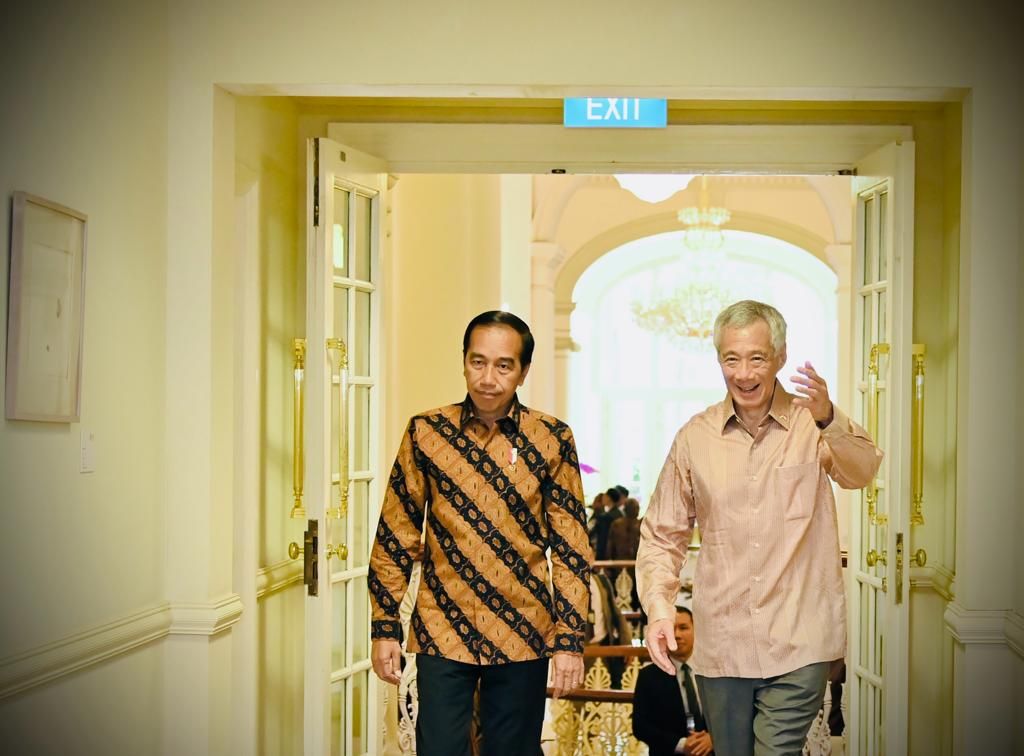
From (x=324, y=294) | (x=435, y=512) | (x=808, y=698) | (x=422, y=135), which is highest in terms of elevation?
(x=422, y=135)

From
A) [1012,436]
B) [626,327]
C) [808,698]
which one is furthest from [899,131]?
[626,327]

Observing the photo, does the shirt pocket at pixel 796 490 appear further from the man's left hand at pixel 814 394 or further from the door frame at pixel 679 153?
the door frame at pixel 679 153

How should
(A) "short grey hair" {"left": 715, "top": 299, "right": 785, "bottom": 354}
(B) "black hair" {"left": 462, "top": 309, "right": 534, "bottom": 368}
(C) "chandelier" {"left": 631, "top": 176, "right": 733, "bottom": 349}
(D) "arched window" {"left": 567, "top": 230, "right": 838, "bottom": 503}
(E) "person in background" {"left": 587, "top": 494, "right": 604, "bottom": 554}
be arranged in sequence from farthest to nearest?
(D) "arched window" {"left": 567, "top": 230, "right": 838, "bottom": 503}
(C) "chandelier" {"left": 631, "top": 176, "right": 733, "bottom": 349}
(E) "person in background" {"left": 587, "top": 494, "right": 604, "bottom": 554}
(B) "black hair" {"left": 462, "top": 309, "right": 534, "bottom": 368}
(A) "short grey hair" {"left": 715, "top": 299, "right": 785, "bottom": 354}

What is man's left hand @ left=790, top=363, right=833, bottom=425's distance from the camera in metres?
3.39

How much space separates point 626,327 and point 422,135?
20.4 metres

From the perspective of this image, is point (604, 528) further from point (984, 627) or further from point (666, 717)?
point (984, 627)

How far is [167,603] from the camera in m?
4.35

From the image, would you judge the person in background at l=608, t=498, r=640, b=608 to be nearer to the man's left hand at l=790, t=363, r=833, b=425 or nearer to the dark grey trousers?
the dark grey trousers

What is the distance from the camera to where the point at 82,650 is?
362cm

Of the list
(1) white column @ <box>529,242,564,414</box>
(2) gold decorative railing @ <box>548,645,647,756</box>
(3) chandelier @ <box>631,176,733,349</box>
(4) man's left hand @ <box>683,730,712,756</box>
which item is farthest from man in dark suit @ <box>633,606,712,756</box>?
(3) chandelier @ <box>631,176,733,349</box>

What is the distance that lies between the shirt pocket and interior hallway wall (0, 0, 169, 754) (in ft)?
6.53

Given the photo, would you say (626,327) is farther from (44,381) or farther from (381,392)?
(44,381)

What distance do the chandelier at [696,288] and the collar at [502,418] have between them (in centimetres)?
1150

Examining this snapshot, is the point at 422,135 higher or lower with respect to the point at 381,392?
higher
